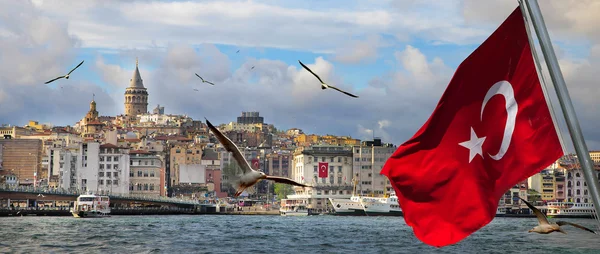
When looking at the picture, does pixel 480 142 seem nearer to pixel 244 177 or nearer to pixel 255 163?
pixel 244 177

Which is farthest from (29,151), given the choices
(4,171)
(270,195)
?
(270,195)

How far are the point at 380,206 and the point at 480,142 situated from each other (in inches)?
3373

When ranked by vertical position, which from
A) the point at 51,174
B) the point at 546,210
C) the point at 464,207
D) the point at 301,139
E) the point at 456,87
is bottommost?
the point at 464,207

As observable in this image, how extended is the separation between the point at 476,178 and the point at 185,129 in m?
160

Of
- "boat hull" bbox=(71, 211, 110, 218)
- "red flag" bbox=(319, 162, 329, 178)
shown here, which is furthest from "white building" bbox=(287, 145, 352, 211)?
"boat hull" bbox=(71, 211, 110, 218)

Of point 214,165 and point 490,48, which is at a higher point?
point 214,165

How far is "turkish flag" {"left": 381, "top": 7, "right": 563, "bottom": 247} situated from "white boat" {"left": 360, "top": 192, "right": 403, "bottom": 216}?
84851 millimetres

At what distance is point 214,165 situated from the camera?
4961 inches

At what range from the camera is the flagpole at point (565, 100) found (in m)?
5.23

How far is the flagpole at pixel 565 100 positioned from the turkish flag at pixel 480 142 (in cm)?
79

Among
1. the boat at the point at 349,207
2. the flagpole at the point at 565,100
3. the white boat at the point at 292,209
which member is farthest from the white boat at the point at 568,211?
the flagpole at the point at 565,100

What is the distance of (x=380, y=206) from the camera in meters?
91.7

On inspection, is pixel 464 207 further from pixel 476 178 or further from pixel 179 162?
pixel 179 162

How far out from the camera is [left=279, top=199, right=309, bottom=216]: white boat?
Answer: 312 feet
